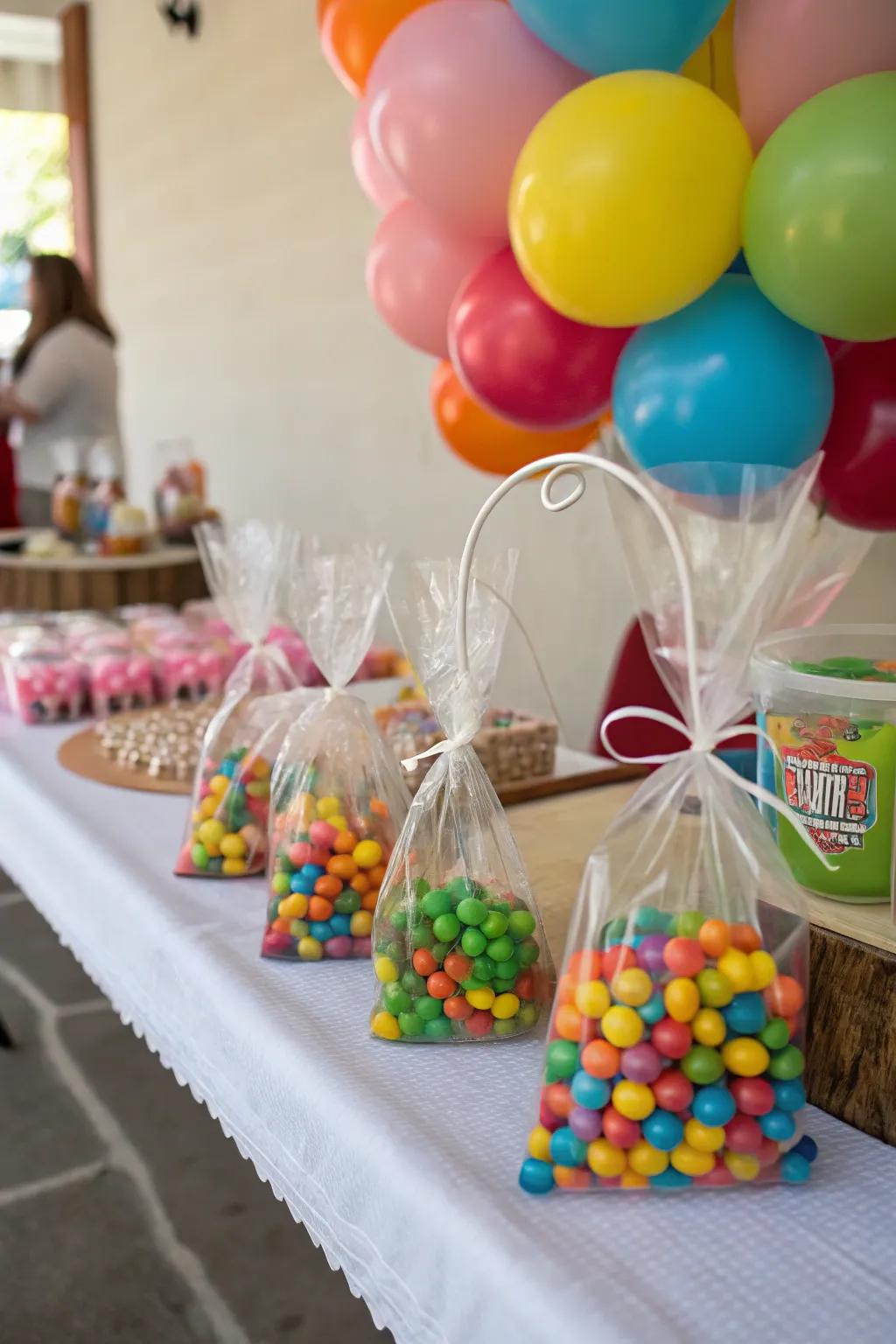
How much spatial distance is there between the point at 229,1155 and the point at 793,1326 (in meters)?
1.47

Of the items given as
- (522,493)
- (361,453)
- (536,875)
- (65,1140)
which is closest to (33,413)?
(361,453)

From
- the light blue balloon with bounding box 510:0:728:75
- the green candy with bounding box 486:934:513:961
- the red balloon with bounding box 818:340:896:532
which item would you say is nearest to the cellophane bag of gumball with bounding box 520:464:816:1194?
the green candy with bounding box 486:934:513:961

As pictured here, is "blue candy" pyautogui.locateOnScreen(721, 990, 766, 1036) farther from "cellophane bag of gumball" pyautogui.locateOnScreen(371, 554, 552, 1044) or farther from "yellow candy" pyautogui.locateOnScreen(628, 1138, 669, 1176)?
"cellophane bag of gumball" pyautogui.locateOnScreen(371, 554, 552, 1044)

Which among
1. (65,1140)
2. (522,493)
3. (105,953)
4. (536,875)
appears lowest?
(65,1140)

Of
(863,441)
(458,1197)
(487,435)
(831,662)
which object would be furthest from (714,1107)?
(487,435)

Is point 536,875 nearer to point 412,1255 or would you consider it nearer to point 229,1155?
point 412,1255

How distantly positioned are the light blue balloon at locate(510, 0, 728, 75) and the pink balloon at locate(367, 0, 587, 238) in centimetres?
6

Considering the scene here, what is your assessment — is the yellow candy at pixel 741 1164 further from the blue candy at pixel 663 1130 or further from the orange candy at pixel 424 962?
the orange candy at pixel 424 962

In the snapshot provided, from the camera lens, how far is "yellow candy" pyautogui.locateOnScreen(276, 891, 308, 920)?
995mm

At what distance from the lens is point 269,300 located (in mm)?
3635

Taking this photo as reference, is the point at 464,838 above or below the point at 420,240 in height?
below

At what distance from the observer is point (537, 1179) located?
26.9 inches

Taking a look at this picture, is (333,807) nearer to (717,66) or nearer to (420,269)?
(420,269)

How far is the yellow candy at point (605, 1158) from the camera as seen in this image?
0.68 metres
